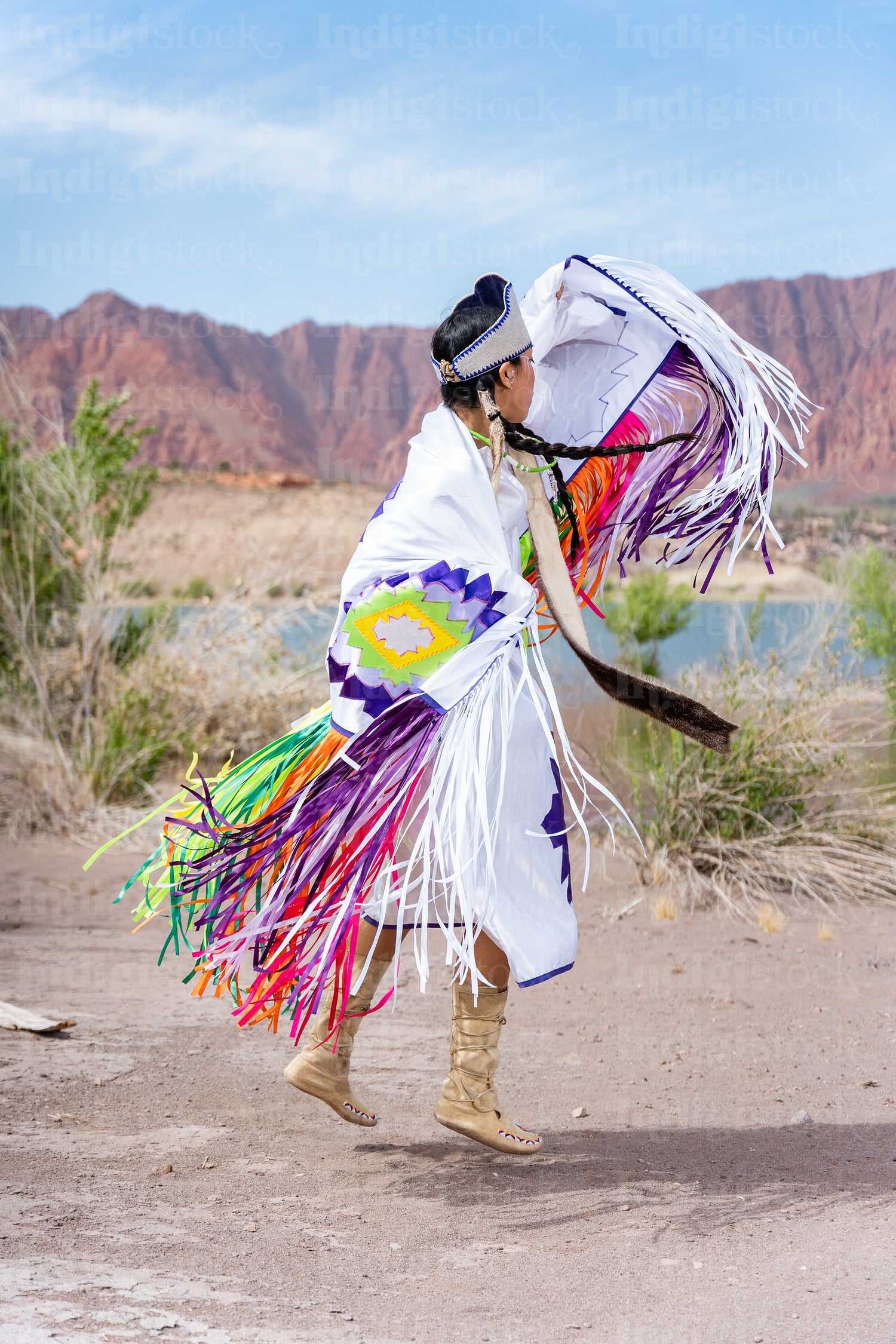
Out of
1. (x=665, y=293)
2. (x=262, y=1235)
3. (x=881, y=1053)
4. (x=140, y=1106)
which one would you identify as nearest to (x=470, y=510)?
(x=665, y=293)

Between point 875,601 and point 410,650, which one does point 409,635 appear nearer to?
point 410,650

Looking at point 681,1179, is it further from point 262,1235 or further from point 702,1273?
point 262,1235

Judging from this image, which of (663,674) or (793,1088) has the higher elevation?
(663,674)

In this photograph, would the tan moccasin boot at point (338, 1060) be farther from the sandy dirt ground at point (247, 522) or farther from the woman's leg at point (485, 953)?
the sandy dirt ground at point (247, 522)

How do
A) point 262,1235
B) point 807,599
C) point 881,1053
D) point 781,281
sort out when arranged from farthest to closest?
point 781,281
point 807,599
point 881,1053
point 262,1235

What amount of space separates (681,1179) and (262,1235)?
3.45 ft

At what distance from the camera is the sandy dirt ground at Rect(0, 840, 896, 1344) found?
7.36ft

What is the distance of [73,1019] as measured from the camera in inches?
166

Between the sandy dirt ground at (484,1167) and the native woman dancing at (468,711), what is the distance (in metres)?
0.30

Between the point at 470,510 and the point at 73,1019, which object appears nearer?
the point at 470,510

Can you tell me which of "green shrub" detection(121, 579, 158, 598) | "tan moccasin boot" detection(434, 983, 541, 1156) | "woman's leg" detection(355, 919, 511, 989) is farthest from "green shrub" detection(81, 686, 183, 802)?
"tan moccasin boot" detection(434, 983, 541, 1156)

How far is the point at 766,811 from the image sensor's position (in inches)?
237

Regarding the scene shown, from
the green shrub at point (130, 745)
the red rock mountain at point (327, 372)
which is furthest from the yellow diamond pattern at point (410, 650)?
the red rock mountain at point (327, 372)

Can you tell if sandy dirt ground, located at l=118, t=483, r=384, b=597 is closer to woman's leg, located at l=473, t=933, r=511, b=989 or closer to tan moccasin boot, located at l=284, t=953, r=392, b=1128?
tan moccasin boot, located at l=284, t=953, r=392, b=1128
